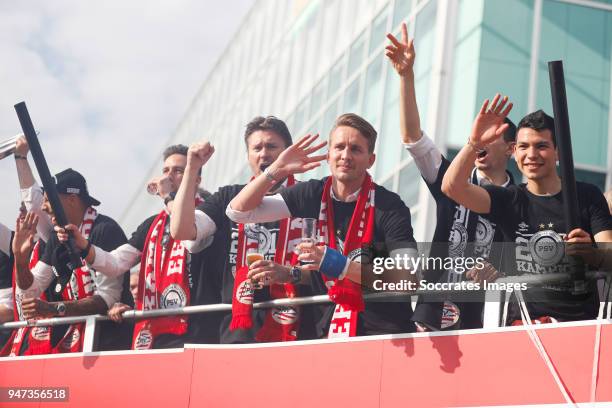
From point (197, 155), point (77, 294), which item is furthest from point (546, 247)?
point (77, 294)

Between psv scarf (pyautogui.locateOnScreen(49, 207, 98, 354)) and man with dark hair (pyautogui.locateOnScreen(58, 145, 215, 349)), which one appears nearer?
man with dark hair (pyautogui.locateOnScreen(58, 145, 215, 349))

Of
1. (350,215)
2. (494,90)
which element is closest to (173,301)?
(350,215)

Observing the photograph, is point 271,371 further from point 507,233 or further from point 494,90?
point 494,90

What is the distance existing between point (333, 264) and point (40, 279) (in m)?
3.14

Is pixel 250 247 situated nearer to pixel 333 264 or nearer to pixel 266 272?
pixel 266 272

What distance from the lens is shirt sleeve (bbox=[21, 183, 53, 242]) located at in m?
7.90

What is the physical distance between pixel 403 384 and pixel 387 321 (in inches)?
14.4

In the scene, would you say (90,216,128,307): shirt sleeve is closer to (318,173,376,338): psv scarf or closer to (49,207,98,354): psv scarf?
(49,207,98,354): psv scarf

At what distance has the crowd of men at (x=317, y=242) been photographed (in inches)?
209

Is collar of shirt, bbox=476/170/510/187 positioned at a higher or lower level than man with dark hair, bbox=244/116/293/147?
lower

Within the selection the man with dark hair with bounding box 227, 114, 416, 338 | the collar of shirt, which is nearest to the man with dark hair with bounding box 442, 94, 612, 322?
the man with dark hair with bounding box 227, 114, 416, 338

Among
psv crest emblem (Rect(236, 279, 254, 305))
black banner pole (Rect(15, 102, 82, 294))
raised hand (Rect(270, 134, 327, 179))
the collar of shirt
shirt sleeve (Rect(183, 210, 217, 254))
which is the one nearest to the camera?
raised hand (Rect(270, 134, 327, 179))

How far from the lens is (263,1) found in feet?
102

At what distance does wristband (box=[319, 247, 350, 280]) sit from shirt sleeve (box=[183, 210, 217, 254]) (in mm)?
1455
